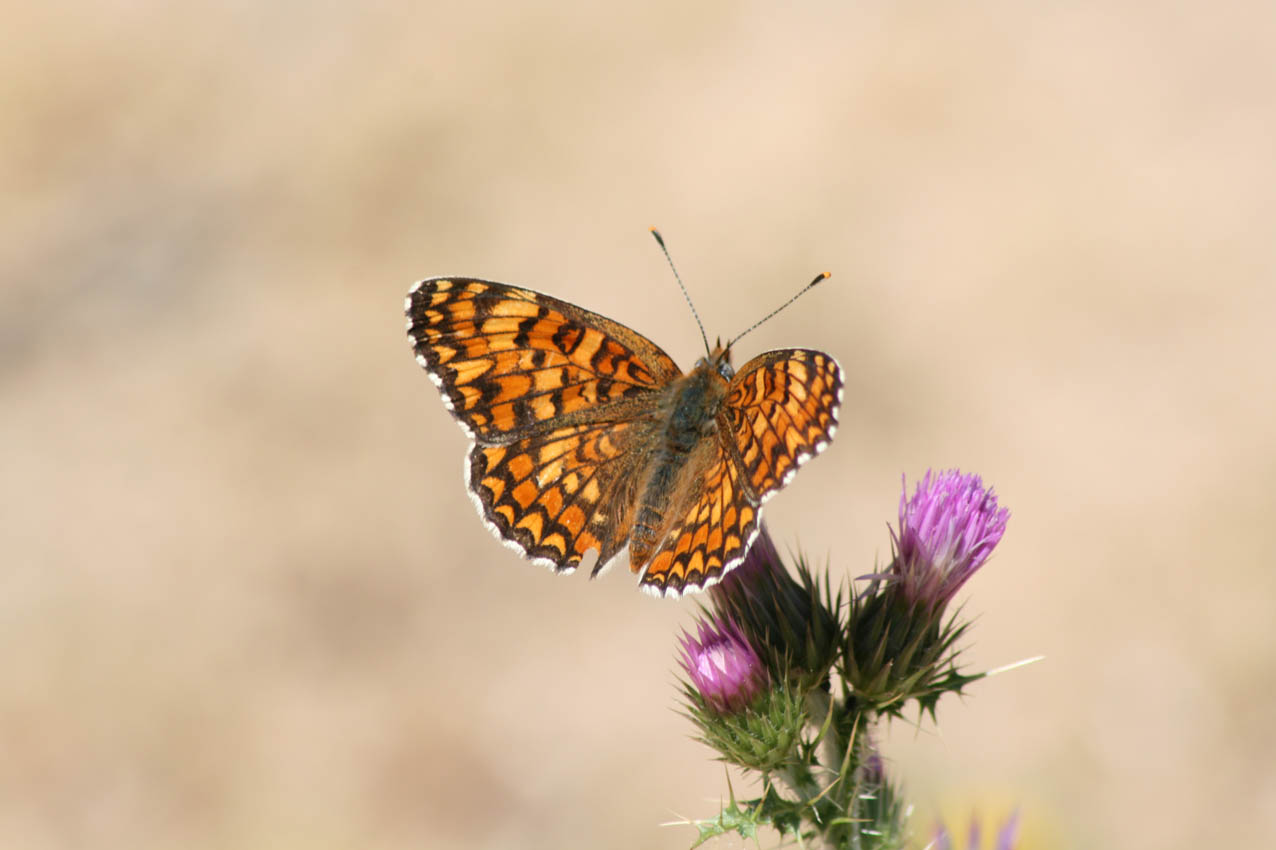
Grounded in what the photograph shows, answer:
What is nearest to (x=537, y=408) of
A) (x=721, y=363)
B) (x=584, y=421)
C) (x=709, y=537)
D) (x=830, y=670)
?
(x=584, y=421)

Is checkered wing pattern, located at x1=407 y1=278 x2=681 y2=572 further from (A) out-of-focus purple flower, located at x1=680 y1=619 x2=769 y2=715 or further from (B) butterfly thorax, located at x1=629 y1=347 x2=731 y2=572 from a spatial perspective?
(A) out-of-focus purple flower, located at x1=680 y1=619 x2=769 y2=715

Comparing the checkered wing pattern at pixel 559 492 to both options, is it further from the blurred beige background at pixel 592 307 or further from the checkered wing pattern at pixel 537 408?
the blurred beige background at pixel 592 307

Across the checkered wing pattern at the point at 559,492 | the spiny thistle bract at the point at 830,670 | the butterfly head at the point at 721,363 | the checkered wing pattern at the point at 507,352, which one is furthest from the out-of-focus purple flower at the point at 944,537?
the checkered wing pattern at the point at 507,352

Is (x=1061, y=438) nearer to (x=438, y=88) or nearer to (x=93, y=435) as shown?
(x=438, y=88)

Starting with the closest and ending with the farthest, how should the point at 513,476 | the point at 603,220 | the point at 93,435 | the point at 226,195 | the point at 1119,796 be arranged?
the point at 513,476 < the point at 1119,796 < the point at 93,435 < the point at 603,220 < the point at 226,195

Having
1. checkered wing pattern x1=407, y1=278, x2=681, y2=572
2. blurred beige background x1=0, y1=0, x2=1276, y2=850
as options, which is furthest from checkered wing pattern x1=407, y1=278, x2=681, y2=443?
blurred beige background x1=0, y1=0, x2=1276, y2=850

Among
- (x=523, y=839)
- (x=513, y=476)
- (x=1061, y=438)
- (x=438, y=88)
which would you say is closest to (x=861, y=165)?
(x=1061, y=438)

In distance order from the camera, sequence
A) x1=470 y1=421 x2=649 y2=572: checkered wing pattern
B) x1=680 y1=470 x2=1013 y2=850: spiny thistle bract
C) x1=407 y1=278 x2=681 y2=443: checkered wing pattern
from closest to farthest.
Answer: x1=680 y1=470 x2=1013 y2=850: spiny thistle bract, x1=470 y1=421 x2=649 y2=572: checkered wing pattern, x1=407 y1=278 x2=681 y2=443: checkered wing pattern
